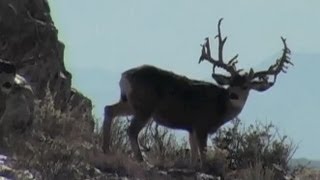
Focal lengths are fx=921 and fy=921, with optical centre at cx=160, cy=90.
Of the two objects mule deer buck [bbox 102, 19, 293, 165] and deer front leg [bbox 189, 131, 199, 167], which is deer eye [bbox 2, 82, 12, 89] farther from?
deer front leg [bbox 189, 131, 199, 167]

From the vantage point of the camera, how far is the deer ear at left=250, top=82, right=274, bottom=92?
17234 mm

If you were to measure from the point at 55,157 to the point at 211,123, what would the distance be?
4.97 meters

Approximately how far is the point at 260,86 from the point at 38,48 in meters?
4.80

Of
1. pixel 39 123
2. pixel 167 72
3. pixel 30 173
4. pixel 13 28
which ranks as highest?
pixel 13 28

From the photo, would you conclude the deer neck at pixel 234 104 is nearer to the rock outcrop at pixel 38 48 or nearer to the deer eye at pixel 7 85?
the rock outcrop at pixel 38 48

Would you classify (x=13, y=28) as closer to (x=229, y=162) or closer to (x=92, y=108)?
(x=92, y=108)

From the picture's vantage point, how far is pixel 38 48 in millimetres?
19062

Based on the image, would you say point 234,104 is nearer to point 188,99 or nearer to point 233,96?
point 233,96

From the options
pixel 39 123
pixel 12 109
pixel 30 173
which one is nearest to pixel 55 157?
pixel 30 173

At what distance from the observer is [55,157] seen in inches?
484

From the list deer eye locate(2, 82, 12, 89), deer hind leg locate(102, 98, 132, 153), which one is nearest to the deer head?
deer hind leg locate(102, 98, 132, 153)

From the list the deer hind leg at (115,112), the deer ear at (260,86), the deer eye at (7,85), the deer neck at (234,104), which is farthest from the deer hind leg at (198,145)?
the deer eye at (7,85)

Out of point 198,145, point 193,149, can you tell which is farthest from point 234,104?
point 193,149

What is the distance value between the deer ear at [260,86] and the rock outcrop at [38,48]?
10.7 ft
